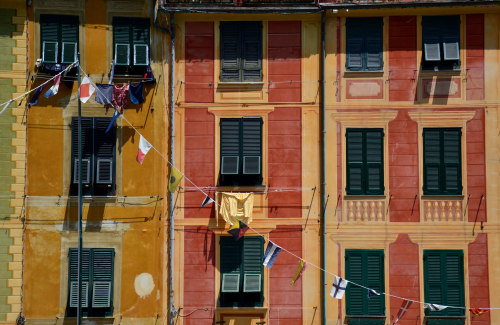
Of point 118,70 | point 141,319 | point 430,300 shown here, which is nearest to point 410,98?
point 430,300

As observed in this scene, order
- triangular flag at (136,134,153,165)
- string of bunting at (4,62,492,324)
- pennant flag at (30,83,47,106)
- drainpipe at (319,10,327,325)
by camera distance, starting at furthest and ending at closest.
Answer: drainpipe at (319,10,327,325)
pennant flag at (30,83,47,106)
triangular flag at (136,134,153,165)
string of bunting at (4,62,492,324)

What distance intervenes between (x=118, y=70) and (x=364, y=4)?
7995 mm

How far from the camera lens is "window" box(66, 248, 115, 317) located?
19.6 m

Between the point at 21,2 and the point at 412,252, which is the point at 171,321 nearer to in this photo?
the point at 412,252

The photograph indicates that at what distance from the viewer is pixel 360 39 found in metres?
20.6

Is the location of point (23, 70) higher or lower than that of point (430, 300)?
higher

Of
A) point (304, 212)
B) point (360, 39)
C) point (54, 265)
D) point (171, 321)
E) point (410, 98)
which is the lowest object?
point (171, 321)

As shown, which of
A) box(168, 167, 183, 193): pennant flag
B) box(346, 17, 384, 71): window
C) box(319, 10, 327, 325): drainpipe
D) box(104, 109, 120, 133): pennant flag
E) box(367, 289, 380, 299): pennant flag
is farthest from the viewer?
box(346, 17, 384, 71): window

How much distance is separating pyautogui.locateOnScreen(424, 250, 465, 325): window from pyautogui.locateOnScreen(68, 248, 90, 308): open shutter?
1037 centimetres

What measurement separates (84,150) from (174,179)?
3077mm

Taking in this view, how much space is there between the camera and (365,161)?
66.3ft

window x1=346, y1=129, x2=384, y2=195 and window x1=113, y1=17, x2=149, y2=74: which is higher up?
window x1=113, y1=17, x2=149, y2=74

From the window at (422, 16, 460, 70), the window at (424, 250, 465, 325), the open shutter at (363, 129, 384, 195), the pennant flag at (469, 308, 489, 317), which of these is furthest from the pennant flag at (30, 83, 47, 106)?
the pennant flag at (469, 308, 489, 317)

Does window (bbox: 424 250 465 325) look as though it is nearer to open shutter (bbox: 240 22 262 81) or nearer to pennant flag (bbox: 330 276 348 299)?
pennant flag (bbox: 330 276 348 299)
